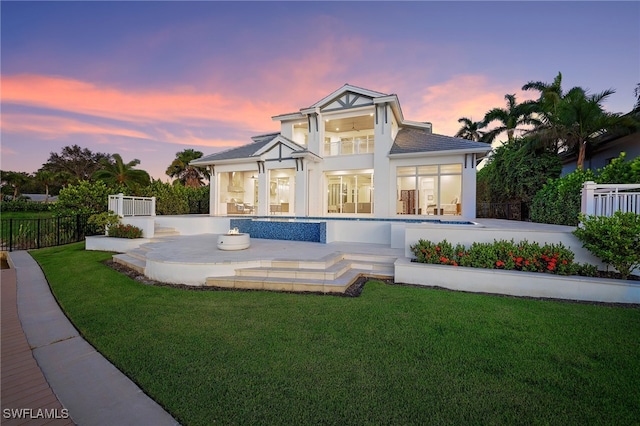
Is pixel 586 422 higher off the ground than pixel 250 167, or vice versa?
pixel 250 167

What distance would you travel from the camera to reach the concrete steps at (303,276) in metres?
6.17

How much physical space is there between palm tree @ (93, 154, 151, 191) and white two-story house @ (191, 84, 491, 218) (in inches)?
140

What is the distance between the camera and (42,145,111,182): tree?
148 feet

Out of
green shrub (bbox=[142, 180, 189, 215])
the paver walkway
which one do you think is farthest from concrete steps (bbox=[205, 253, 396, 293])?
green shrub (bbox=[142, 180, 189, 215])

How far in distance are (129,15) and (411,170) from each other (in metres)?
16.7

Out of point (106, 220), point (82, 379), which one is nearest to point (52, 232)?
point (106, 220)

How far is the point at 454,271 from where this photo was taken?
639 cm

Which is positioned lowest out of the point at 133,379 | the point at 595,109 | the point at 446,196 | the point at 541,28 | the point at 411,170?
the point at 133,379

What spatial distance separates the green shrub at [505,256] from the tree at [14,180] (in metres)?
61.6

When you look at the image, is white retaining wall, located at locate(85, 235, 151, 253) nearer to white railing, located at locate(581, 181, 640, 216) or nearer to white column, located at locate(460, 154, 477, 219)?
white railing, located at locate(581, 181, 640, 216)

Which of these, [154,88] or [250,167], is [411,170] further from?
[154,88]

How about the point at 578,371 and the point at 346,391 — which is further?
the point at 578,371

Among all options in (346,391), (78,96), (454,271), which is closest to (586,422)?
(346,391)

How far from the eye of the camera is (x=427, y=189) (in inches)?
779
